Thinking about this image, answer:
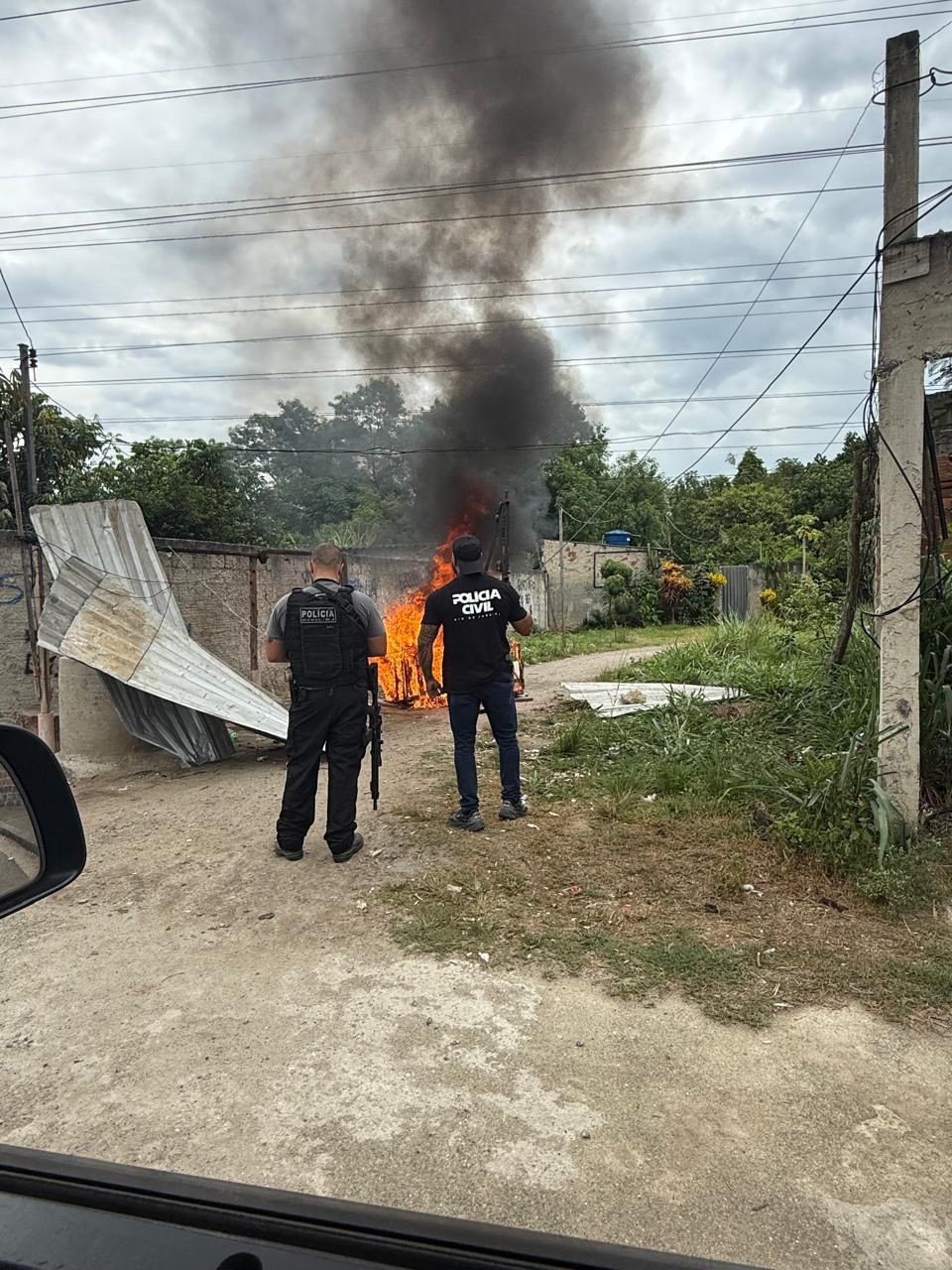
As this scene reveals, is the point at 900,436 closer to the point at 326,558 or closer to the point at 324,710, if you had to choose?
the point at 326,558

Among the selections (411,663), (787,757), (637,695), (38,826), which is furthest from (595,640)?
(38,826)

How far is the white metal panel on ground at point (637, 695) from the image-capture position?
24.7 ft

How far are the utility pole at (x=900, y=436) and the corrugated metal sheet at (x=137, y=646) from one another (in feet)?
14.4

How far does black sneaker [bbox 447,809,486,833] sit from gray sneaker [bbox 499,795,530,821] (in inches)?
7.5

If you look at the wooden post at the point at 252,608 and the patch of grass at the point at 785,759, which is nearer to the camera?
the patch of grass at the point at 785,759

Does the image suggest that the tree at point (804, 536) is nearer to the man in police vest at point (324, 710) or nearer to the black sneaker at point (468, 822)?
the black sneaker at point (468, 822)

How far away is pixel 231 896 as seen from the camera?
379 centimetres

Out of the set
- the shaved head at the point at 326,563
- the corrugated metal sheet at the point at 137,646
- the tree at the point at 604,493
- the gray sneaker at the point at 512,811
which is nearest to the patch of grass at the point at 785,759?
the gray sneaker at the point at 512,811

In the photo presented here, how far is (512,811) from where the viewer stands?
193 inches

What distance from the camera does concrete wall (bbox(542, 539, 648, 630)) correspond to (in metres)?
20.9

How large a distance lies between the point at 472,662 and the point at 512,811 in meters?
1.02

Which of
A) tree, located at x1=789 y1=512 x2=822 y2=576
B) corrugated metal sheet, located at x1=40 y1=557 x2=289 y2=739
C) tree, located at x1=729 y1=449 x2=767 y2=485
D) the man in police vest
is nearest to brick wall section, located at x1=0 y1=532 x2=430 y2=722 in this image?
corrugated metal sheet, located at x1=40 y1=557 x2=289 y2=739

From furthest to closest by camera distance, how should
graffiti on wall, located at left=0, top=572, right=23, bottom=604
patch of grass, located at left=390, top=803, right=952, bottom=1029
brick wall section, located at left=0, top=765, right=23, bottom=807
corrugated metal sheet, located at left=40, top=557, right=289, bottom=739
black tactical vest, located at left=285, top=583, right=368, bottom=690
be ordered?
graffiti on wall, located at left=0, top=572, right=23, bottom=604, corrugated metal sheet, located at left=40, top=557, right=289, bottom=739, black tactical vest, located at left=285, top=583, right=368, bottom=690, patch of grass, located at left=390, top=803, right=952, bottom=1029, brick wall section, located at left=0, top=765, right=23, bottom=807

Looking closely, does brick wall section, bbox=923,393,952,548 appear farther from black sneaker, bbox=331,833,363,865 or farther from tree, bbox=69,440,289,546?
tree, bbox=69,440,289,546
